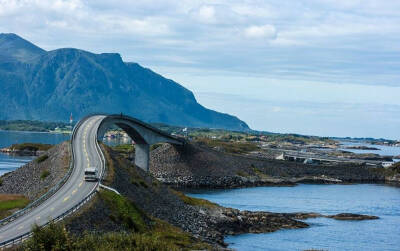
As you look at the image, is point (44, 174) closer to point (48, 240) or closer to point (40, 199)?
point (40, 199)

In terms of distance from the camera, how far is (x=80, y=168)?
84562 millimetres

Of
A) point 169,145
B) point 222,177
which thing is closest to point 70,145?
point 222,177

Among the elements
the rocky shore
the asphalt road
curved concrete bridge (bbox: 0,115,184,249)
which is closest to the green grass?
curved concrete bridge (bbox: 0,115,184,249)

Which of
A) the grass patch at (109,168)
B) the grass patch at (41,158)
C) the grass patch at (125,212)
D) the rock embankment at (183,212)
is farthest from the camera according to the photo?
the grass patch at (41,158)

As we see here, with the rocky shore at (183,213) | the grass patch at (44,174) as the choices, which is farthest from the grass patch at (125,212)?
the grass patch at (44,174)

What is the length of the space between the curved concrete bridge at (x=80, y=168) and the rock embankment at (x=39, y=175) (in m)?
1.59

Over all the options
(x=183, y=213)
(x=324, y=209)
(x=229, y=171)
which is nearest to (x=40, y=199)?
(x=183, y=213)

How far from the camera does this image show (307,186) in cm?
15962

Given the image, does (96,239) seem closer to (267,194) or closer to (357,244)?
(357,244)

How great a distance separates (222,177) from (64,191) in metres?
86.1

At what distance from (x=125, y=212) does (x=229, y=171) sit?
314 feet

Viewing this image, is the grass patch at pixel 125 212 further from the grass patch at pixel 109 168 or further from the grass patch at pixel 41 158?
the grass patch at pixel 41 158

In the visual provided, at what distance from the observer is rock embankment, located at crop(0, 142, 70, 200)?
79.6m

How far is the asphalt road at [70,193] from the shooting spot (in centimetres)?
5364
